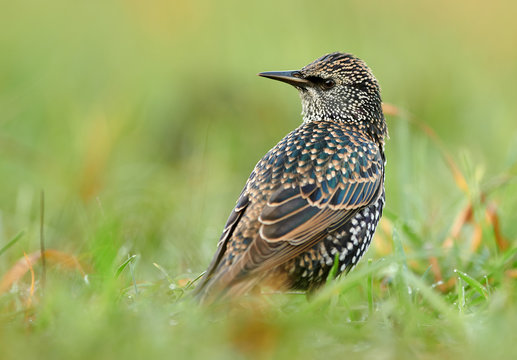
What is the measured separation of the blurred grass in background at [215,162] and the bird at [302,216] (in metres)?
0.22

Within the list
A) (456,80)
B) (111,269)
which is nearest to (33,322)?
(111,269)

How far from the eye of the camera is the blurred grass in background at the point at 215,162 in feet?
12.0

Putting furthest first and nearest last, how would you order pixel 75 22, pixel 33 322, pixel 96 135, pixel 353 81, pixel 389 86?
pixel 75 22
pixel 389 86
pixel 96 135
pixel 353 81
pixel 33 322

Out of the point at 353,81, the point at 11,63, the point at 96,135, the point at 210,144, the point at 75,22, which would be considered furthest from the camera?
the point at 75,22

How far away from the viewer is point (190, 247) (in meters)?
5.92

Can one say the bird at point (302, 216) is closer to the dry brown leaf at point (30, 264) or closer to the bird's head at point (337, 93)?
the bird's head at point (337, 93)

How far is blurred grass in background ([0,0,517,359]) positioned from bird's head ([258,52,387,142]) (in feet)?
1.48

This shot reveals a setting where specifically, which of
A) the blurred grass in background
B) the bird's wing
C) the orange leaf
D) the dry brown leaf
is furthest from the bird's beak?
the dry brown leaf

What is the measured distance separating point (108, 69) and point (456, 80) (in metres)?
4.87

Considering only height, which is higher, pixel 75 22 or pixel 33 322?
pixel 75 22

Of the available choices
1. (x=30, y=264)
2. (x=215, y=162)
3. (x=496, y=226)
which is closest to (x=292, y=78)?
(x=496, y=226)

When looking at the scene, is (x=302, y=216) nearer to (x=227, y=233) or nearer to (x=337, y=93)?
(x=227, y=233)

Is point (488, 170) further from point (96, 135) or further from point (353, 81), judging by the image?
Result: point (96, 135)

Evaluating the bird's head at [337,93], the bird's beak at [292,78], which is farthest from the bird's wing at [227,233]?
the bird's head at [337,93]
